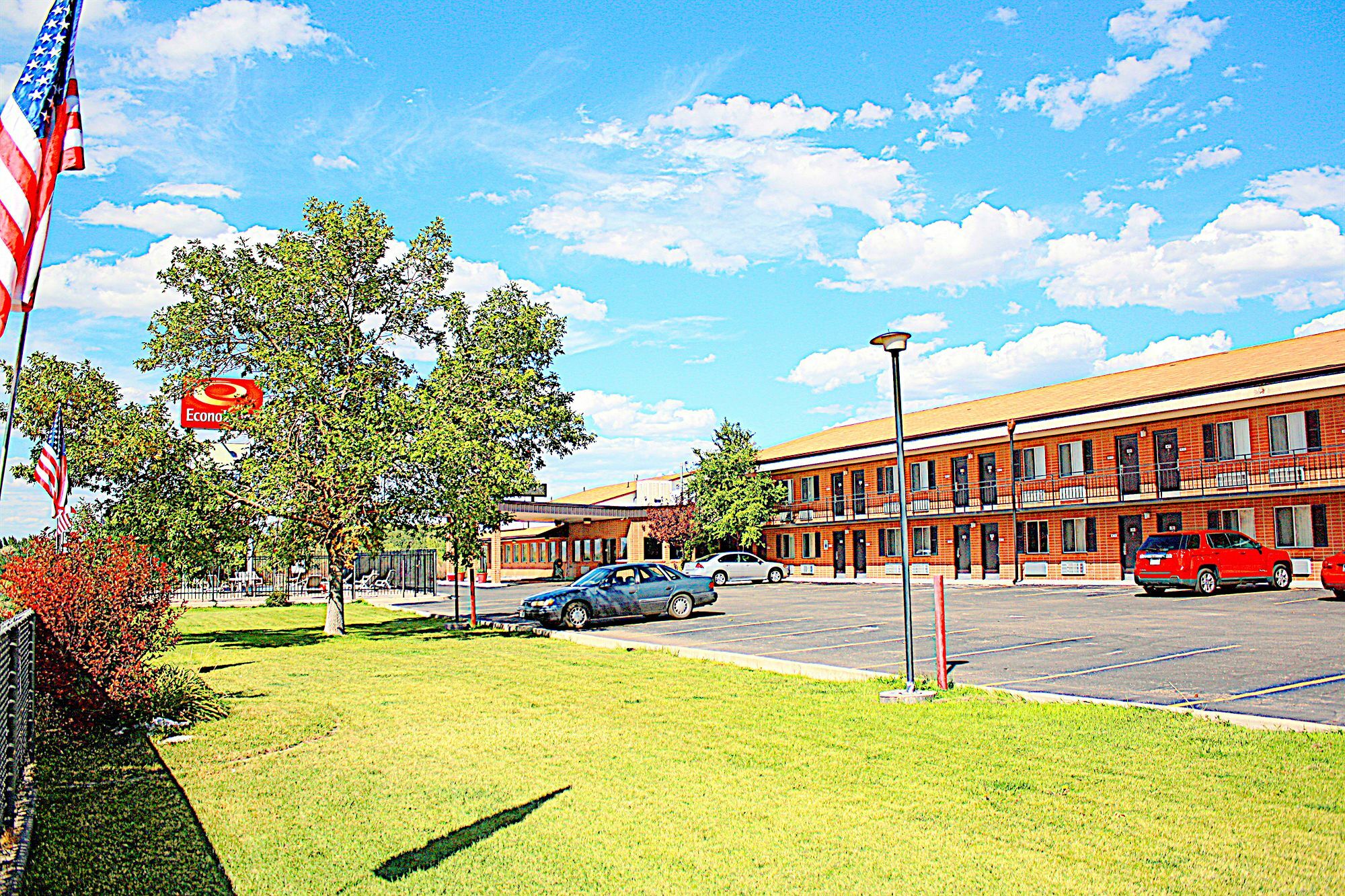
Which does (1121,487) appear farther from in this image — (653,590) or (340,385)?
(340,385)

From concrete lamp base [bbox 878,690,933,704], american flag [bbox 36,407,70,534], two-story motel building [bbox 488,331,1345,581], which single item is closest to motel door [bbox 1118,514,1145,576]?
two-story motel building [bbox 488,331,1345,581]

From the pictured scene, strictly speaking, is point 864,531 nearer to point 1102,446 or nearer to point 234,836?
point 1102,446

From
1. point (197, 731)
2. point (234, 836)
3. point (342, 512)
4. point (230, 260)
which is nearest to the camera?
point (234, 836)

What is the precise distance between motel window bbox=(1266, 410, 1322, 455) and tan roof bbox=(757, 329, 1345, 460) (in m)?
1.63

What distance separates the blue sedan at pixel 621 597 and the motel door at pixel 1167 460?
847 inches

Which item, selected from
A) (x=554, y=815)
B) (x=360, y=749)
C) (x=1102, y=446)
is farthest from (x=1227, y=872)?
(x=1102, y=446)

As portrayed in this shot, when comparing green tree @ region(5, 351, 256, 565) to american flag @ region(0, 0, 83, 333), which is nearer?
american flag @ region(0, 0, 83, 333)

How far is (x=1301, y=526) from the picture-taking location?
114ft

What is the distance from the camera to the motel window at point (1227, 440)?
36281 mm

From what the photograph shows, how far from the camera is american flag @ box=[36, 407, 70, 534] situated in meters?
21.1

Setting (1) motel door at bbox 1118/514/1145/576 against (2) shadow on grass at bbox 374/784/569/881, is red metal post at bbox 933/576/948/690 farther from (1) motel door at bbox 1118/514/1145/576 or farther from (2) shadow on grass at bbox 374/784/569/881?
(1) motel door at bbox 1118/514/1145/576

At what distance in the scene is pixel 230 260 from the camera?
2200 centimetres

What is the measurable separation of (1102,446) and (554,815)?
39168mm

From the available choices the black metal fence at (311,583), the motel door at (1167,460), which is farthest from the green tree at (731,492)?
the motel door at (1167,460)
